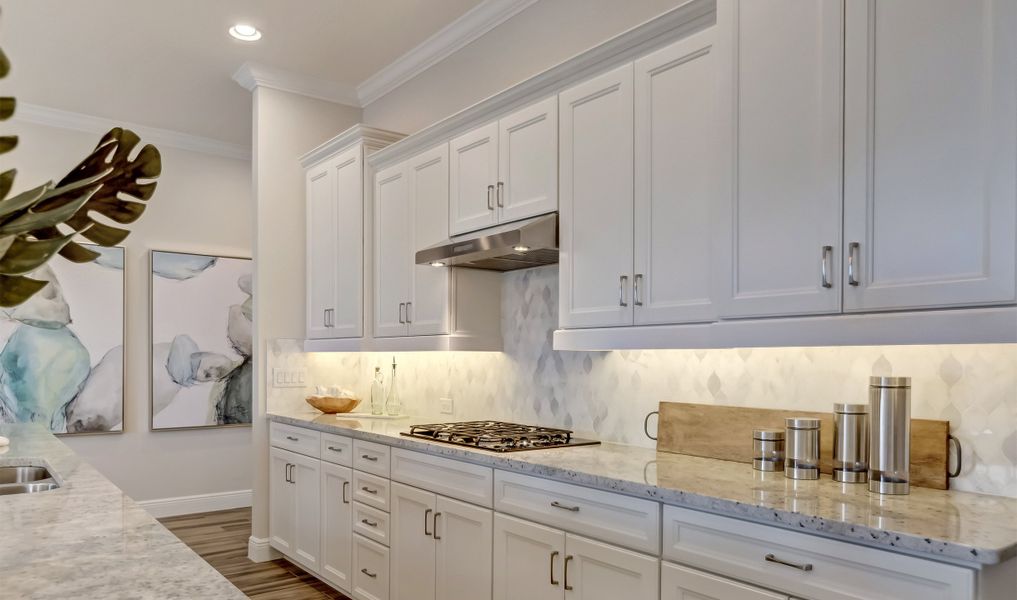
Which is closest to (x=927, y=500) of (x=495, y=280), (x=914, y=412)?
(x=914, y=412)

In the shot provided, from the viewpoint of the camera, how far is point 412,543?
308 centimetres

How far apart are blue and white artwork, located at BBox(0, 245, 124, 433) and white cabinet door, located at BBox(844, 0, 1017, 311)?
4.88m

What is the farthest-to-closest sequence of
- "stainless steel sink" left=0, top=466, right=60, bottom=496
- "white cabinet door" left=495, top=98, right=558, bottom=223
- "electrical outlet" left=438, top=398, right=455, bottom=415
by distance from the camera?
1. "electrical outlet" left=438, top=398, right=455, bottom=415
2. "white cabinet door" left=495, top=98, right=558, bottom=223
3. "stainless steel sink" left=0, top=466, right=60, bottom=496

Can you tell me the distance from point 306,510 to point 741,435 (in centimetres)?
260

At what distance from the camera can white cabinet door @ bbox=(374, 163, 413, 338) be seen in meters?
3.79

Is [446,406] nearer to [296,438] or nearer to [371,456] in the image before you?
[371,456]

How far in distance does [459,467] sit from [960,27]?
83.9 inches

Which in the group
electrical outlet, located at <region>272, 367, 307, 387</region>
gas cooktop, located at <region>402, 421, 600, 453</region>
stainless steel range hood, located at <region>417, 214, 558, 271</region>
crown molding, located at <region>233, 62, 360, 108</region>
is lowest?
gas cooktop, located at <region>402, 421, 600, 453</region>

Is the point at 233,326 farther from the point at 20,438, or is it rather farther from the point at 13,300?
the point at 13,300

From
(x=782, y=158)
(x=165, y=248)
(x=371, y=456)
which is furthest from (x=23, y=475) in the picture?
(x=165, y=248)

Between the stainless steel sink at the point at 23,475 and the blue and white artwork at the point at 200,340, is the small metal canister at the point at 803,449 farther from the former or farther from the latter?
the blue and white artwork at the point at 200,340

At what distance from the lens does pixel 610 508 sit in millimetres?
2182

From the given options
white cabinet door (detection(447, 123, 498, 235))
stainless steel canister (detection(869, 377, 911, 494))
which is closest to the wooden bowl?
white cabinet door (detection(447, 123, 498, 235))

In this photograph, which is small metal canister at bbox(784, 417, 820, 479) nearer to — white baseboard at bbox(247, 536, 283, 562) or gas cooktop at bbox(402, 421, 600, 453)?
gas cooktop at bbox(402, 421, 600, 453)
